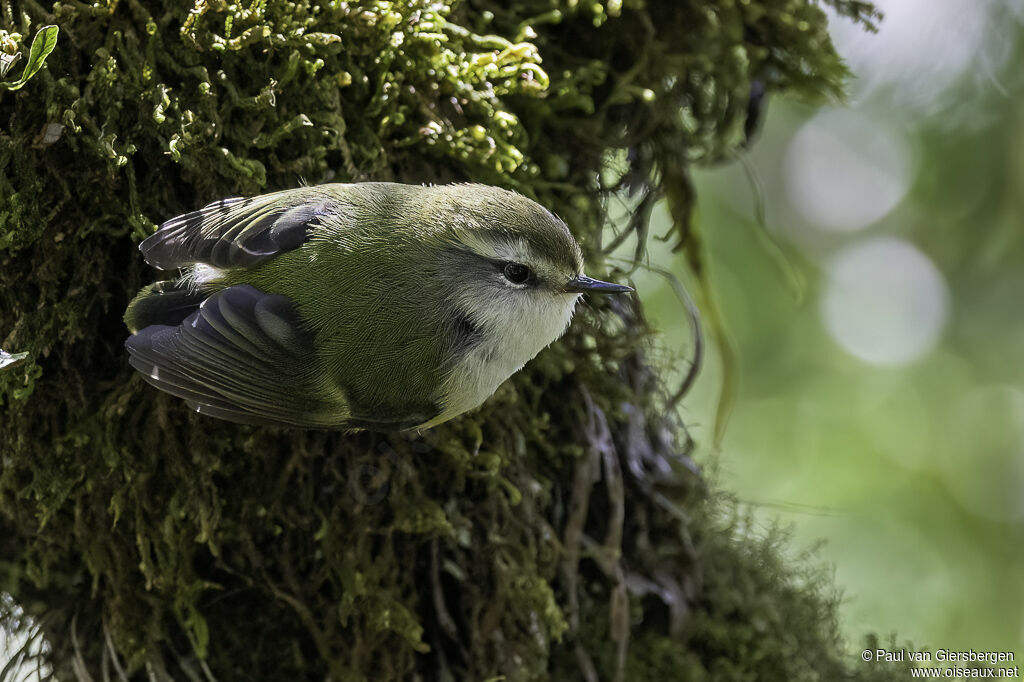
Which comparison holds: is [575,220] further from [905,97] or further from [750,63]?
[905,97]

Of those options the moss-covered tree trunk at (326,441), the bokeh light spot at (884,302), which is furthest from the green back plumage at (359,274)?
the bokeh light spot at (884,302)

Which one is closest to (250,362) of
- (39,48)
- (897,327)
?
(39,48)

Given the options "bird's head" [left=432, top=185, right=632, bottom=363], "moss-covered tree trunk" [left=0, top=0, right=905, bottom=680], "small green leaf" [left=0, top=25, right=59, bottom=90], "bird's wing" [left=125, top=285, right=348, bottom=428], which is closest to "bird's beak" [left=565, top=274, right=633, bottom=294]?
"bird's head" [left=432, top=185, right=632, bottom=363]

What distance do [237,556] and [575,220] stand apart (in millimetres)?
1013

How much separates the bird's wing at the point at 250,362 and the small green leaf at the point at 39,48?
45cm

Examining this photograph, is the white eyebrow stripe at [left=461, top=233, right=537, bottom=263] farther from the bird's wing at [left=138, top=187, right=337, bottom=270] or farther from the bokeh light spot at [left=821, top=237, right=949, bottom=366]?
the bokeh light spot at [left=821, top=237, right=949, bottom=366]

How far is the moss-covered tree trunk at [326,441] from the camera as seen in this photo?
169cm

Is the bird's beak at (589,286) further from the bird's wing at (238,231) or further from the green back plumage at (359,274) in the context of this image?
the bird's wing at (238,231)

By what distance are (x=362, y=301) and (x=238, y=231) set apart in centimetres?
25

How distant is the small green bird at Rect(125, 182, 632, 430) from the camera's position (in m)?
1.64

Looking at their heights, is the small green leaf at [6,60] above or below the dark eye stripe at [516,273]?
above

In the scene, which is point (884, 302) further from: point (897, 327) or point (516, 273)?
point (516, 273)

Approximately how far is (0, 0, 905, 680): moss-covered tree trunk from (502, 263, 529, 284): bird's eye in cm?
30

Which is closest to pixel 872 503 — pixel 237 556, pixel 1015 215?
pixel 1015 215
